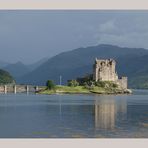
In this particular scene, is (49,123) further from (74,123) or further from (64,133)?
(64,133)

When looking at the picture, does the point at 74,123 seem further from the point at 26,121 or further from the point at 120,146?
the point at 120,146

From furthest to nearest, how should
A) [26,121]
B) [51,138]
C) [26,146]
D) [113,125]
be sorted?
[26,121] → [113,125] → [51,138] → [26,146]

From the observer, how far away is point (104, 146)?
40969mm

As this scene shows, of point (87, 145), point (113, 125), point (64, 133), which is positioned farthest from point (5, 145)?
point (113, 125)

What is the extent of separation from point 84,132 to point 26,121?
14869 millimetres

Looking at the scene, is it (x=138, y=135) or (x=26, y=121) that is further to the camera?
(x=26, y=121)

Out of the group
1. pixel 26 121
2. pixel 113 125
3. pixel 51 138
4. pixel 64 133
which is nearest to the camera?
pixel 51 138

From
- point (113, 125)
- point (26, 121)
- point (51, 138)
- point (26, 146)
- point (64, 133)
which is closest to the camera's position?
point (26, 146)

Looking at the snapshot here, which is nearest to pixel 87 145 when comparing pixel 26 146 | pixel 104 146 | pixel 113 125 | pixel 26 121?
pixel 104 146

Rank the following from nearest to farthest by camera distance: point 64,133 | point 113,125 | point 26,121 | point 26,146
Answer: point 26,146
point 64,133
point 113,125
point 26,121

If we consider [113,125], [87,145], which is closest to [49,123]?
[113,125]

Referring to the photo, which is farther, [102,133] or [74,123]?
[74,123]

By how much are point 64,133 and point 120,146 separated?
38.1 ft

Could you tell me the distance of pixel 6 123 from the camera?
207ft
